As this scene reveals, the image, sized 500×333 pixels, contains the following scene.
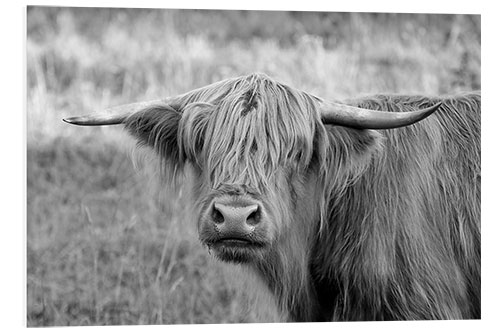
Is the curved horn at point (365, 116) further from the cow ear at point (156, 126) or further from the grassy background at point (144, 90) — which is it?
the grassy background at point (144, 90)

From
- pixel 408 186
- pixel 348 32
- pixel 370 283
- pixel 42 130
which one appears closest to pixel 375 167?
pixel 408 186

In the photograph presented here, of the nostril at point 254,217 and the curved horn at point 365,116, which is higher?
the curved horn at point 365,116

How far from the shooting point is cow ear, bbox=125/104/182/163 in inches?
129

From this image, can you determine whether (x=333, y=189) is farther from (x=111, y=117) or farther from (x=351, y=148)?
(x=111, y=117)

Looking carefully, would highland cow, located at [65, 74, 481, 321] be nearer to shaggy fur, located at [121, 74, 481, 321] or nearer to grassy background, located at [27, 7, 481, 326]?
shaggy fur, located at [121, 74, 481, 321]

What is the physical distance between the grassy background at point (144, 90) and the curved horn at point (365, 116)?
0.94 meters

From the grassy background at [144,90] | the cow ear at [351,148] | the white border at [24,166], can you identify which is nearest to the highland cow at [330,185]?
the cow ear at [351,148]

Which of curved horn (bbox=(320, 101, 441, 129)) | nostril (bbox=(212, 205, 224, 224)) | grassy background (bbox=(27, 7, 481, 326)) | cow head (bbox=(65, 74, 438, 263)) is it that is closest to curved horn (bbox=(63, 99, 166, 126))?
cow head (bbox=(65, 74, 438, 263))

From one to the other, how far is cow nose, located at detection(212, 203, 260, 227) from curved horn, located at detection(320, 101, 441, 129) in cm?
44

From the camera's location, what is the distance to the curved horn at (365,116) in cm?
307

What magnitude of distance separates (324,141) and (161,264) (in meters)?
1.40

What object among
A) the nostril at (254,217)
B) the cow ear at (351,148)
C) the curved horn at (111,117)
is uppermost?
the curved horn at (111,117)

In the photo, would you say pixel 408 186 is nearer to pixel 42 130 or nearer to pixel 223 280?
pixel 223 280

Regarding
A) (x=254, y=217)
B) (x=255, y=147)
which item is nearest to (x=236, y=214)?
(x=254, y=217)
